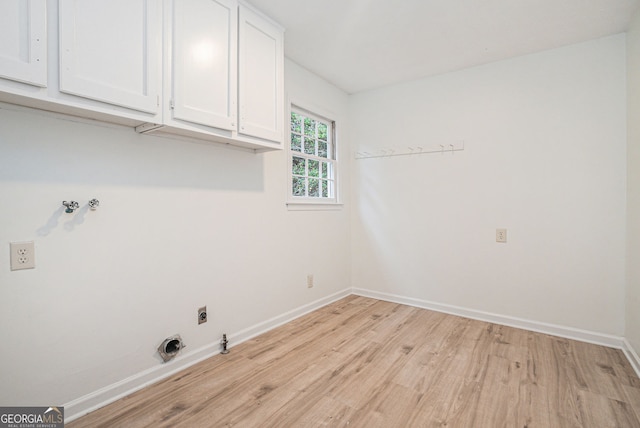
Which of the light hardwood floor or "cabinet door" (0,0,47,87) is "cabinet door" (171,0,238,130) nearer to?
"cabinet door" (0,0,47,87)

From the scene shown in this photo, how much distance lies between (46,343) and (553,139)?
3757 mm

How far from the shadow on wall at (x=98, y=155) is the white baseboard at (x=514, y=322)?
2287 millimetres

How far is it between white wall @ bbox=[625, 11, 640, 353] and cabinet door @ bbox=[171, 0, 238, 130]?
108 inches

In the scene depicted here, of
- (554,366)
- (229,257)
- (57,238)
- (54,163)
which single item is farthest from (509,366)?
(54,163)

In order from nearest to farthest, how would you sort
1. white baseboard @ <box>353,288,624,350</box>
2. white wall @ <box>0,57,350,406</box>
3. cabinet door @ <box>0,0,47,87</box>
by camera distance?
1. cabinet door @ <box>0,0,47,87</box>
2. white wall @ <box>0,57,350,406</box>
3. white baseboard @ <box>353,288,624,350</box>

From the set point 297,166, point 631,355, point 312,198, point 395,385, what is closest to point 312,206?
point 312,198

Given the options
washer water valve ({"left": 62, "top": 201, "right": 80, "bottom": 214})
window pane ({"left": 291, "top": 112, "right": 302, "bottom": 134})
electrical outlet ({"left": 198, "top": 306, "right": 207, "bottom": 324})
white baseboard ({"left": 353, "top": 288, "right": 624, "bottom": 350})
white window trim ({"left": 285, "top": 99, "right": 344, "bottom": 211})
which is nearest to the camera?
washer water valve ({"left": 62, "top": 201, "right": 80, "bottom": 214})

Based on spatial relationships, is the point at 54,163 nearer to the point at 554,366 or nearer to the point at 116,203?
the point at 116,203

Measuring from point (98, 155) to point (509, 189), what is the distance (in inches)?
125

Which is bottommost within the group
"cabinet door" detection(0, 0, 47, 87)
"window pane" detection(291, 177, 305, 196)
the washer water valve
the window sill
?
the washer water valve

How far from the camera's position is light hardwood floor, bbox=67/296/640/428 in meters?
1.60

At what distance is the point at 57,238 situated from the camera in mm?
1541

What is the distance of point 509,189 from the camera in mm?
2855

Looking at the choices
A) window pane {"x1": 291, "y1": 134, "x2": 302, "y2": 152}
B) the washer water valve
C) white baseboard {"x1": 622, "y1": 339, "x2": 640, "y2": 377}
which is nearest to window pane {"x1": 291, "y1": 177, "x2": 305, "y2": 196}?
window pane {"x1": 291, "y1": 134, "x2": 302, "y2": 152}
